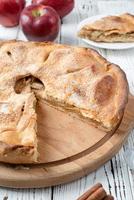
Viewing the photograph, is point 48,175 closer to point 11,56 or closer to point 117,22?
point 11,56

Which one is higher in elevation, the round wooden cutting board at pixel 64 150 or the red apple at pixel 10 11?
the red apple at pixel 10 11

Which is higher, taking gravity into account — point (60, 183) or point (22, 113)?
point (22, 113)

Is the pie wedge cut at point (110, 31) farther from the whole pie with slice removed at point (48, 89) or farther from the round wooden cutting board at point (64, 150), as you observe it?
the round wooden cutting board at point (64, 150)

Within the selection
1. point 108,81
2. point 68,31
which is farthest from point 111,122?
point 68,31

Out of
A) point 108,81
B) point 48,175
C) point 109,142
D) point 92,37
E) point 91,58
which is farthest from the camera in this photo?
point 92,37

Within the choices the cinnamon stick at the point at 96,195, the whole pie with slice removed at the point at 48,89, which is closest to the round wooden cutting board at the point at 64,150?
the whole pie with slice removed at the point at 48,89

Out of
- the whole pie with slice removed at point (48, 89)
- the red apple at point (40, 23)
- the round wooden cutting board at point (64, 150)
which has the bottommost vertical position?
the round wooden cutting board at point (64, 150)

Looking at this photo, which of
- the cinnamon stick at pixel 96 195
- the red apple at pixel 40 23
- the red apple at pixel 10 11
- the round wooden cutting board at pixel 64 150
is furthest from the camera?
the red apple at pixel 10 11

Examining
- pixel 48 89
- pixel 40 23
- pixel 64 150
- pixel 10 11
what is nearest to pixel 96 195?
pixel 64 150

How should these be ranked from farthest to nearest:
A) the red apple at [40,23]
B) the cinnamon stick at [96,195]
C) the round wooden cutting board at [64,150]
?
the red apple at [40,23]
the round wooden cutting board at [64,150]
the cinnamon stick at [96,195]
